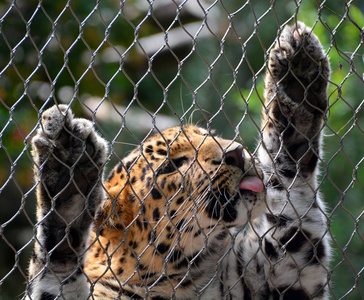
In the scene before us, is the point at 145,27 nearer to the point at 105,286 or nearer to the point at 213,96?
the point at 213,96

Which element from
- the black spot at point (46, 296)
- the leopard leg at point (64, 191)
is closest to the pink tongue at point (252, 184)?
the leopard leg at point (64, 191)

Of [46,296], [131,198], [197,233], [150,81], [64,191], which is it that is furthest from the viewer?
[150,81]

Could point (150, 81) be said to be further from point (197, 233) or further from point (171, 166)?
point (197, 233)

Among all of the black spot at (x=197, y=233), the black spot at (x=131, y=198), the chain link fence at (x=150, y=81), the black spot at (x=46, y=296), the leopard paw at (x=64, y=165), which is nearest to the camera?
the leopard paw at (x=64, y=165)

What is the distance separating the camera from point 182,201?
3.63 meters

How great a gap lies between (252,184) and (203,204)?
32 cm

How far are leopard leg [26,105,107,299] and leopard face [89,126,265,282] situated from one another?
21 cm

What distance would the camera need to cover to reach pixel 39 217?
3.25 meters

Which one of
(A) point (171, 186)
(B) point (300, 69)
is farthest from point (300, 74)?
(A) point (171, 186)

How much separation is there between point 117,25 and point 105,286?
13.7 feet

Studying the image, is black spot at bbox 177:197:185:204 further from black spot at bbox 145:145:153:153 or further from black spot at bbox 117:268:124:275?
black spot at bbox 117:268:124:275

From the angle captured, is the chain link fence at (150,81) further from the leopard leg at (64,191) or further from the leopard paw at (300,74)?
the leopard leg at (64,191)

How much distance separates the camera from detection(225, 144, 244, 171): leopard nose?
345 centimetres

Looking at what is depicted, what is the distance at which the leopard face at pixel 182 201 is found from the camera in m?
3.49
